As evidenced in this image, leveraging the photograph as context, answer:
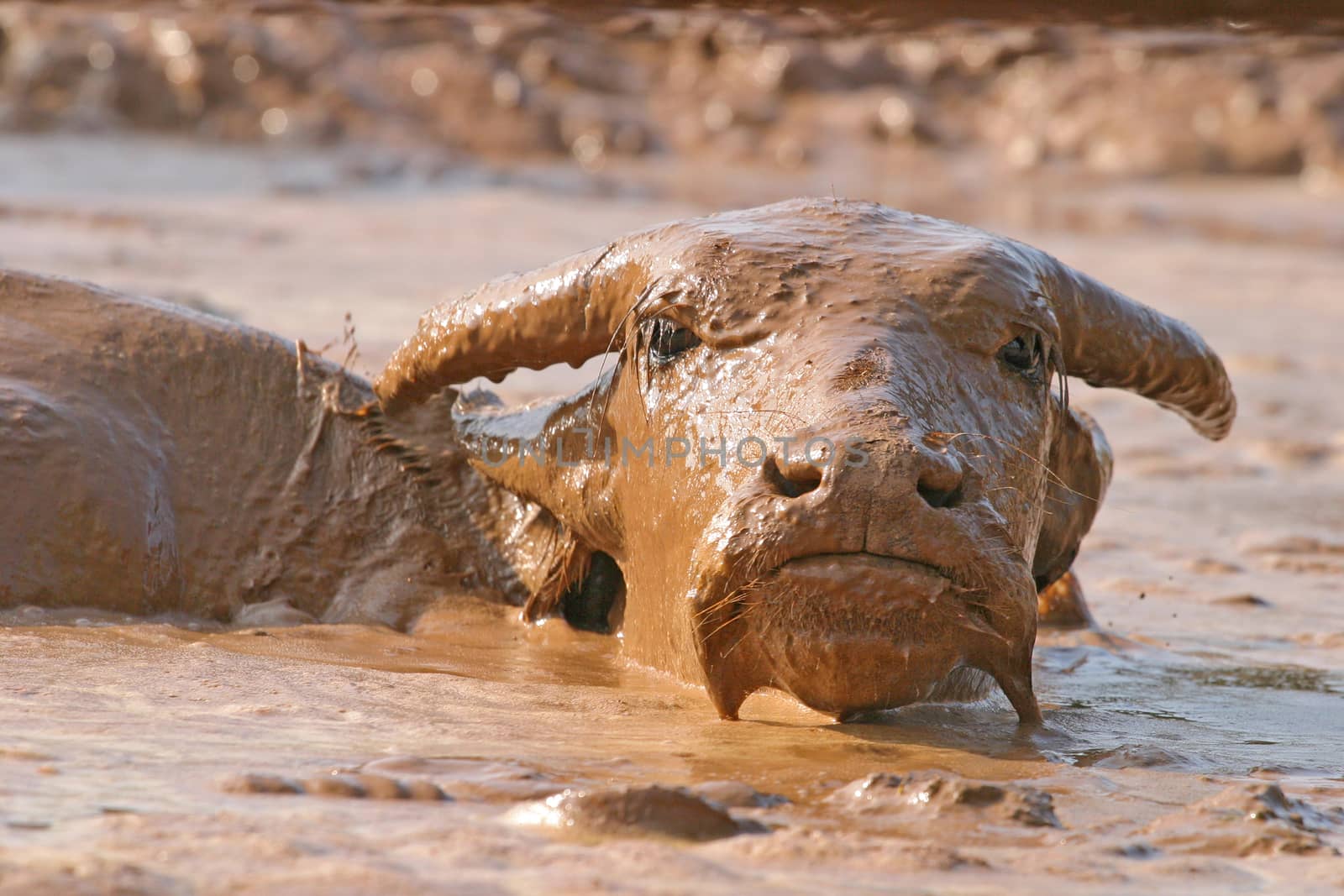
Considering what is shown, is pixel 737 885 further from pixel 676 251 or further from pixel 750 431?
pixel 676 251

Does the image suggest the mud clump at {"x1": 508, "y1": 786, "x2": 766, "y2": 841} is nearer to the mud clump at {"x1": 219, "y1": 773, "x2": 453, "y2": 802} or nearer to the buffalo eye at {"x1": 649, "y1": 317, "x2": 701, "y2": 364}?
the mud clump at {"x1": 219, "y1": 773, "x2": 453, "y2": 802}

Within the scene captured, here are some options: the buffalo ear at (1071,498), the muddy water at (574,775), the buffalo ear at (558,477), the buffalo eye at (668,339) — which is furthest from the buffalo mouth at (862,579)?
the buffalo ear at (1071,498)

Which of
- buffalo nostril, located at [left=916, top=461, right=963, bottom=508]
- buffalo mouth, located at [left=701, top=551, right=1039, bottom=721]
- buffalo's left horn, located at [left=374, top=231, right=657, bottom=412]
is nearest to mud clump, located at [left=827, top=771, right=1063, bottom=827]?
buffalo mouth, located at [left=701, top=551, right=1039, bottom=721]

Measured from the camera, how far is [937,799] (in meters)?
3.56

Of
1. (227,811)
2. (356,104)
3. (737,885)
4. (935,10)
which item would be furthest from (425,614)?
(935,10)

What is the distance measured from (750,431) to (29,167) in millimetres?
16115

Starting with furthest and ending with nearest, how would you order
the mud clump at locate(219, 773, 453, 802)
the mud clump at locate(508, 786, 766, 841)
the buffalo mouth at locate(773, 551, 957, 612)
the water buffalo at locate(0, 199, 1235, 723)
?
the water buffalo at locate(0, 199, 1235, 723), the buffalo mouth at locate(773, 551, 957, 612), the mud clump at locate(219, 773, 453, 802), the mud clump at locate(508, 786, 766, 841)

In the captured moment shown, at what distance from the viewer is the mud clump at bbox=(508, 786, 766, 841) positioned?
327 cm

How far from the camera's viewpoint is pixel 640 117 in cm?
2272

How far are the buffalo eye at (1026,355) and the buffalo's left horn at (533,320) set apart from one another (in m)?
0.96

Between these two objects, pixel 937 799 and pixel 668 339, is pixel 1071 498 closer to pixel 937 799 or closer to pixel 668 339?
pixel 668 339

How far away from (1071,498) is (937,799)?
2.15 meters

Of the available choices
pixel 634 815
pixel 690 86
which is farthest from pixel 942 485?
pixel 690 86

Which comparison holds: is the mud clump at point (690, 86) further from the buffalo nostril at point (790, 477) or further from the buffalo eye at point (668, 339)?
the buffalo nostril at point (790, 477)
